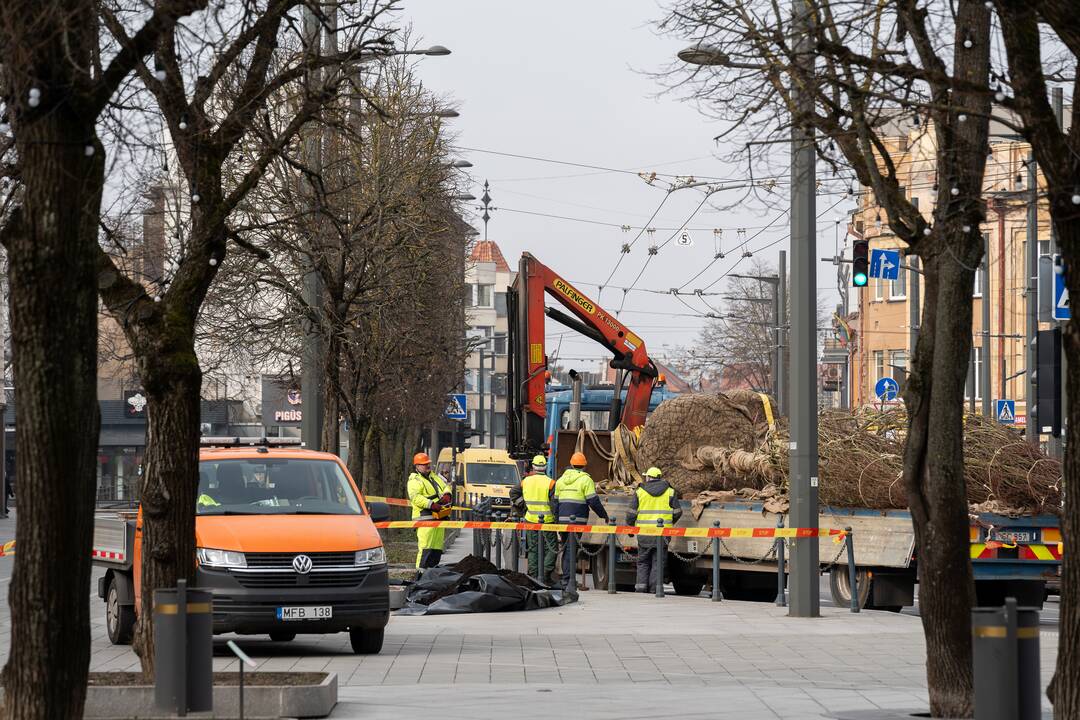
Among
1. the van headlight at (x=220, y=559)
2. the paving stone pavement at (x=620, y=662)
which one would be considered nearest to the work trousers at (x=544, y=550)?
the paving stone pavement at (x=620, y=662)

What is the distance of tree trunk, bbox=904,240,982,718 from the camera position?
1066 cm

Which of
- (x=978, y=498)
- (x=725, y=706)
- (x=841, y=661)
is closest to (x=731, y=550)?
(x=978, y=498)

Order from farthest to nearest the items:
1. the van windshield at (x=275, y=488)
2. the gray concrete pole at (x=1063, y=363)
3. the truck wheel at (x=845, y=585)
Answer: the truck wheel at (x=845, y=585), the van windshield at (x=275, y=488), the gray concrete pole at (x=1063, y=363)

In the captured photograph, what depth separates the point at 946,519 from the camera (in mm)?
10680

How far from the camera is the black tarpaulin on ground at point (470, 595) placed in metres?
20.4

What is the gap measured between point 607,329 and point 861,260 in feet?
21.2

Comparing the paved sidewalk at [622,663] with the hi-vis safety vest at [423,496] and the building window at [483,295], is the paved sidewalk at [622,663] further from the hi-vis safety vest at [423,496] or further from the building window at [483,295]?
the building window at [483,295]

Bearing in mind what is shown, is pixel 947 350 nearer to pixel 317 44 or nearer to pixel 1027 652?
pixel 1027 652

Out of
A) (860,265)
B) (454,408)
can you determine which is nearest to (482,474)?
(454,408)

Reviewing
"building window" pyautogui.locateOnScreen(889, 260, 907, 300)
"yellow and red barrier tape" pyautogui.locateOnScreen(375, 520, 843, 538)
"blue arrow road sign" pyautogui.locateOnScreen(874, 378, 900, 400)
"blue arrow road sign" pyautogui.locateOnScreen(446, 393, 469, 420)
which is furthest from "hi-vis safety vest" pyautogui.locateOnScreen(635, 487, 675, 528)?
"building window" pyautogui.locateOnScreen(889, 260, 907, 300)

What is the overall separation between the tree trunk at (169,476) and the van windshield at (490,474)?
3495cm

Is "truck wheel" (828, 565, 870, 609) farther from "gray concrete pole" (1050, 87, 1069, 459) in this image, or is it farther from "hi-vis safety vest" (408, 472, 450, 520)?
"hi-vis safety vest" (408, 472, 450, 520)

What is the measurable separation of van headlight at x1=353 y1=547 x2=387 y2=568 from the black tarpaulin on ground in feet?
15.1

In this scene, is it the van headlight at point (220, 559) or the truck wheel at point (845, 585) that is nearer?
the van headlight at point (220, 559)
